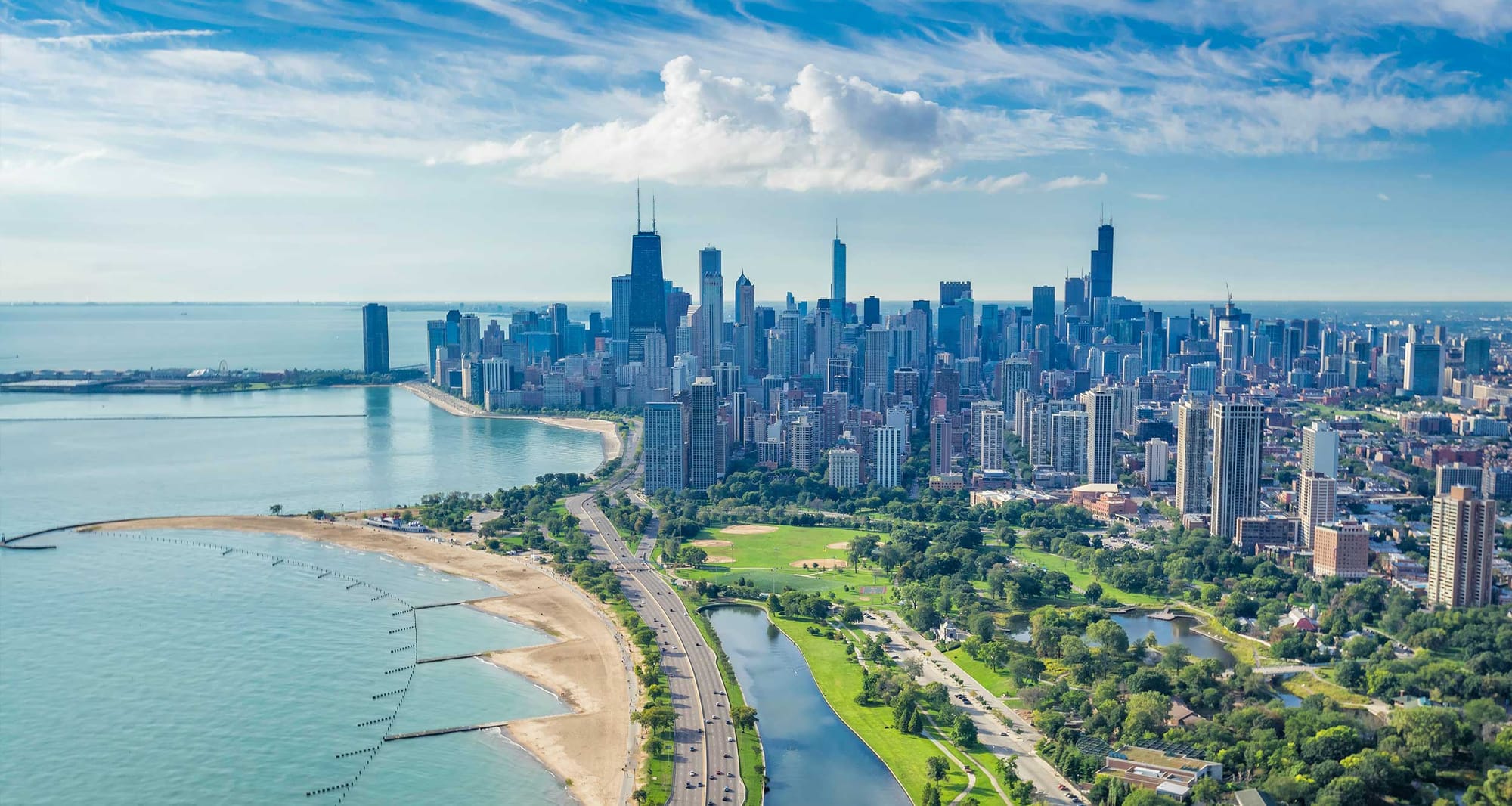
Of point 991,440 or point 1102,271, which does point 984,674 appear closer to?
point 991,440

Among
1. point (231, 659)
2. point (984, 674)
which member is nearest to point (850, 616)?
point (984, 674)

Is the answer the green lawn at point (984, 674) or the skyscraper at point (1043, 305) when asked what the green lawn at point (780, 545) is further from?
the skyscraper at point (1043, 305)

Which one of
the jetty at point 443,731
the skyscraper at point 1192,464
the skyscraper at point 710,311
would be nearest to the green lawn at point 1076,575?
the skyscraper at point 1192,464

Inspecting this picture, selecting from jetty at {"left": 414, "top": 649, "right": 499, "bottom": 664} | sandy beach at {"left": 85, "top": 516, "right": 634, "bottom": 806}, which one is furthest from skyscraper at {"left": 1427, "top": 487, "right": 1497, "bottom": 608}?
jetty at {"left": 414, "top": 649, "right": 499, "bottom": 664}

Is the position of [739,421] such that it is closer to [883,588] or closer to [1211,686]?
[883,588]

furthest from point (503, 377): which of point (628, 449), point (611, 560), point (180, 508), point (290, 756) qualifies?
point (290, 756)

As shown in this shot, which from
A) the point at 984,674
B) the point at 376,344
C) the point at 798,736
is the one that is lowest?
the point at 798,736
